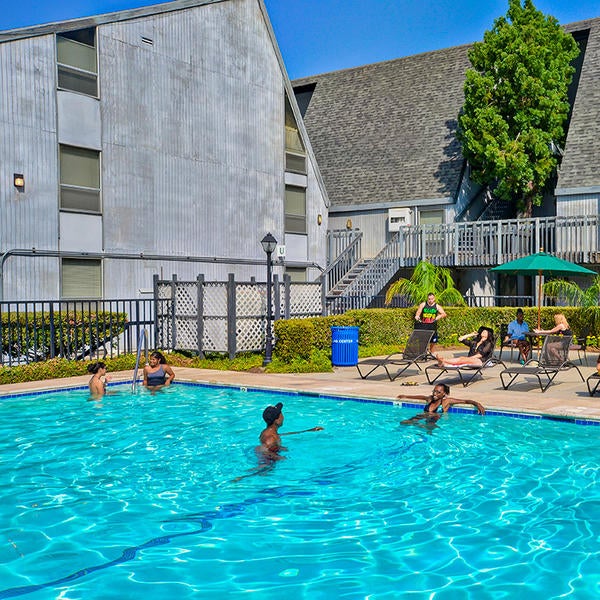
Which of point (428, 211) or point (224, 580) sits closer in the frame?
point (224, 580)

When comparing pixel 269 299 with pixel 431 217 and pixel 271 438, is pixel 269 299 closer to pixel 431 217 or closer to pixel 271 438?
pixel 271 438

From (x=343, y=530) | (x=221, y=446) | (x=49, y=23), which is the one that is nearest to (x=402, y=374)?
(x=221, y=446)

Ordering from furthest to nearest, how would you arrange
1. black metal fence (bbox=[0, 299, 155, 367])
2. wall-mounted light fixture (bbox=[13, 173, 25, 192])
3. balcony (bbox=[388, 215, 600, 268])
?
balcony (bbox=[388, 215, 600, 268]) → wall-mounted light fixture (bbox=[13, 173, 25, 192]) → black metal fence (bbox=[0, 299, 155, 367])

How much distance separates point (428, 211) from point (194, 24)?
11458 millimetres

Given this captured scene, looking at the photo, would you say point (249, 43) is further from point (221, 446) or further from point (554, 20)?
point (221, 446)

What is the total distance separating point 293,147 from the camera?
91.8 feet

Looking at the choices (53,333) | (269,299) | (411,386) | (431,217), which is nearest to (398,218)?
(431,217)

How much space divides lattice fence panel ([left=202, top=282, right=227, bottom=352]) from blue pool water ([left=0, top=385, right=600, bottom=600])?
6.51 meters

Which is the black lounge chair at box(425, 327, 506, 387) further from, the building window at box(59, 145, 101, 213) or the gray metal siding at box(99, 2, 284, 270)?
the building window at box(59, 145, 101, 213)

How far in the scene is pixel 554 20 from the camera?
27.6 metres

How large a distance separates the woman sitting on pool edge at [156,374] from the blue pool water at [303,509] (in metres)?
2.88

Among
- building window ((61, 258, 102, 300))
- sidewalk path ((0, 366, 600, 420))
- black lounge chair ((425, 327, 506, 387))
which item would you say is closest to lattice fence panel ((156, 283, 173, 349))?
sidewalk path ((0, 366, 600, 420))

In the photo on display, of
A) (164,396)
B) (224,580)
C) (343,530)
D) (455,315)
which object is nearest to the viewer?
(224,580)

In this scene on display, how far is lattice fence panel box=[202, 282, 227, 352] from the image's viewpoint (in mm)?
18391
